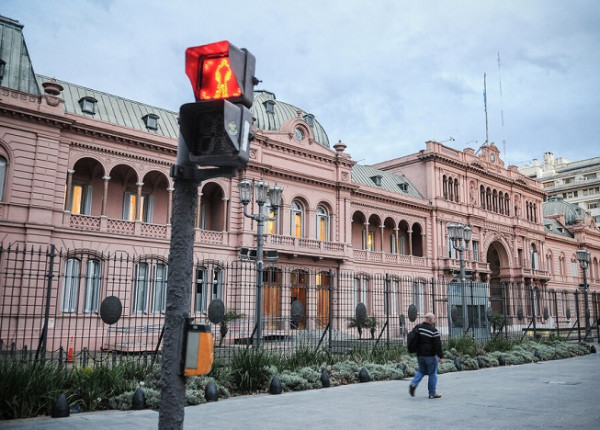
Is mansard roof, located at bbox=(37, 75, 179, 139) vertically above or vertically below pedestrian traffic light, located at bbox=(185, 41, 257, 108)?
above

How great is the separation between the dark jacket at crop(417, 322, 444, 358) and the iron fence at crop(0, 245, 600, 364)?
11.3 ft

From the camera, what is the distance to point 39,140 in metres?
23.2

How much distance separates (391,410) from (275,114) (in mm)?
26998

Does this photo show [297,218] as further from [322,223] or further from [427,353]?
[427,353]

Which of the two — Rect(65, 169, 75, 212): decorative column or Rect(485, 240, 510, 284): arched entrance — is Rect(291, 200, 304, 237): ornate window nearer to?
Rect(65, 169, 75, 212): decorative column

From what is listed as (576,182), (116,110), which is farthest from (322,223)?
(576,182)

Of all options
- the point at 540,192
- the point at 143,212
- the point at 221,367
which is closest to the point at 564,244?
the point at 540,192

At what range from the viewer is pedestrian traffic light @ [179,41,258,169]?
12.4ft

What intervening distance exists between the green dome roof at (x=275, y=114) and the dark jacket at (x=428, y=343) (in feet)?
75.5

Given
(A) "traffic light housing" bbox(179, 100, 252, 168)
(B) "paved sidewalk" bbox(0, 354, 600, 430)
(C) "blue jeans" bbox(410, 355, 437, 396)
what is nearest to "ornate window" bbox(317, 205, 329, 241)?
(B) "paved sidewalk" bbox(0, 354, 600, 430)

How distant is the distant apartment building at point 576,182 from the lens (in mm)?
89312

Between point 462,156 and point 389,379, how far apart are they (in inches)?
1421

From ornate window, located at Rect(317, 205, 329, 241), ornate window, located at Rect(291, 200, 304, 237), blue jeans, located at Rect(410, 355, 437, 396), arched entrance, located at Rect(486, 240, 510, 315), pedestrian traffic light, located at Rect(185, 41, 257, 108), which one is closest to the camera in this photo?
pedestrian traffic light, located at Rect(185, 41, 257, 108)

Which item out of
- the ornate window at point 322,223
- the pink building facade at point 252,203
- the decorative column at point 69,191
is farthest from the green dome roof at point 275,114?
the decorative column at point 69,191
